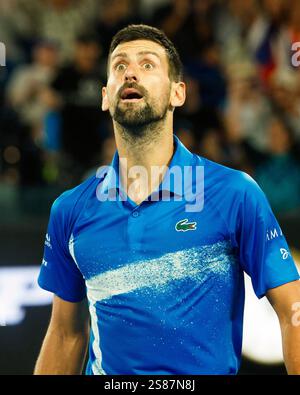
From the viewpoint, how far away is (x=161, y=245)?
8.95ft

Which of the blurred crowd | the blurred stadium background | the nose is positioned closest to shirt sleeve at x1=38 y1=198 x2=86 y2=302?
the nose

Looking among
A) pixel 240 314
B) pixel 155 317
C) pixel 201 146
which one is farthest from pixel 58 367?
pixel 201 146

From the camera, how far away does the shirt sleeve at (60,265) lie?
Result: 115 inches

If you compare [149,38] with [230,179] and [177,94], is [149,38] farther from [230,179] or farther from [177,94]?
[230,179]

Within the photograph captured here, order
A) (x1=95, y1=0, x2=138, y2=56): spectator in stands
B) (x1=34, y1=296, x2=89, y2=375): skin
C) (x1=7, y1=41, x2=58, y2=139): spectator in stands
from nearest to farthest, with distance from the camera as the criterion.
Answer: (x1=34, y1=296, x2=89, y2=375): skin
(x1=7, y1=41, x2=58, y2=139): spectator in stands
(x1=95, y1=0, x2=138, y2=56): spectator in stands

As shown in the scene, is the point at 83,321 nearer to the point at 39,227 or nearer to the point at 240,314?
the point at 240,314

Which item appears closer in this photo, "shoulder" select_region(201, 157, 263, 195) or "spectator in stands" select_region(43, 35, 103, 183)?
"shoulder" select_region(201, 157, 263, 195)

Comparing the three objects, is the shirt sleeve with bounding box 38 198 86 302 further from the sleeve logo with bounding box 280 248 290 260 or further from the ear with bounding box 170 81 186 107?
the sleeve logo with bounding box 280 248 290 260

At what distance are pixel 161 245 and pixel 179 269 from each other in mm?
105

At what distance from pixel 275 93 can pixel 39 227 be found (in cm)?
220

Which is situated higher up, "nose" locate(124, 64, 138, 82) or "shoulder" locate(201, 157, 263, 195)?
"nose" locate(124, 64, 138, 82)

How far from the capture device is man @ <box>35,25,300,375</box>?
265 centimetres

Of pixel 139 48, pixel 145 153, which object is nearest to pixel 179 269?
pixel 145 153

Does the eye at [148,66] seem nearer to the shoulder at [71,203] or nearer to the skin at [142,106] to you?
the skin at [142,106]
